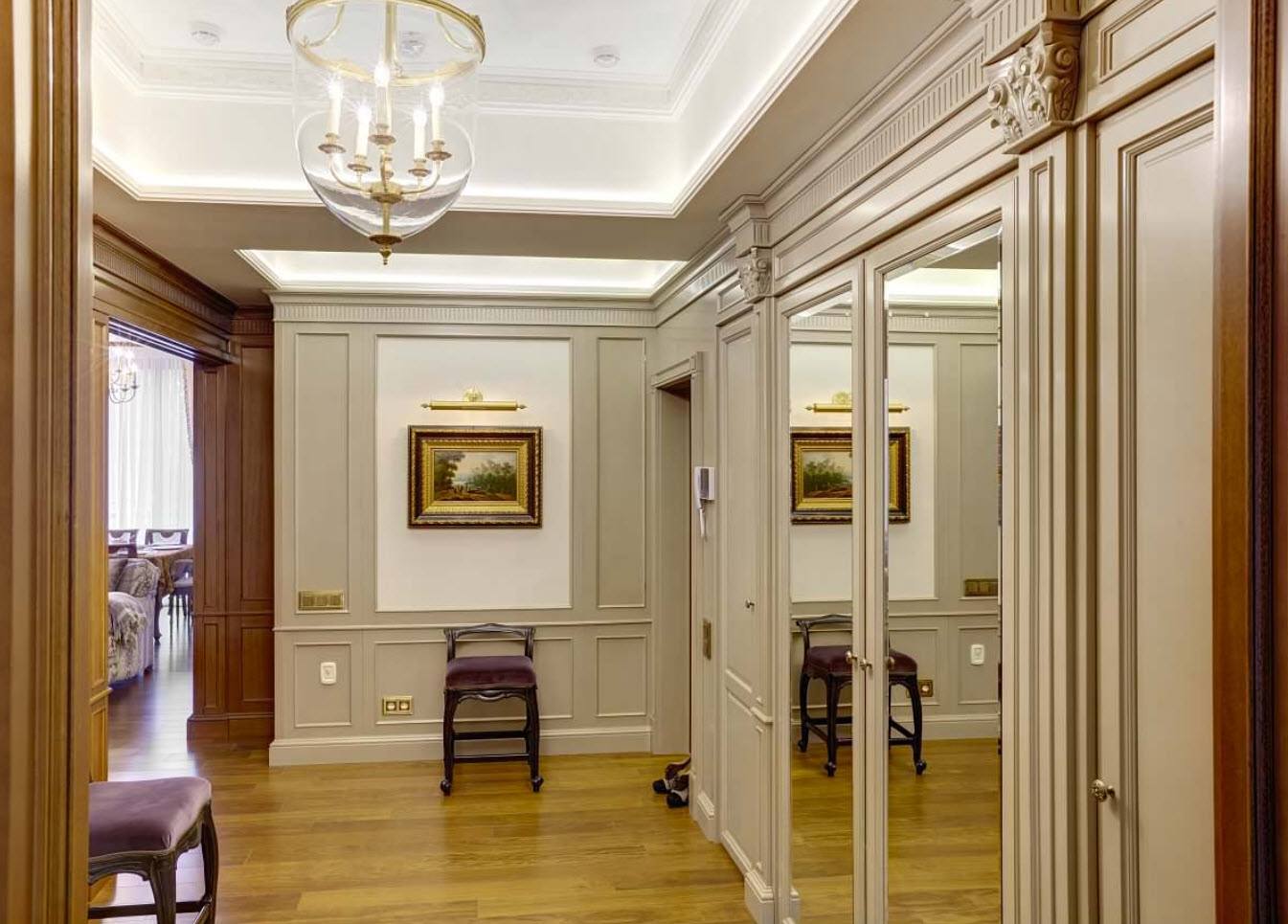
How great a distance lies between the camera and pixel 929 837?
2098mm

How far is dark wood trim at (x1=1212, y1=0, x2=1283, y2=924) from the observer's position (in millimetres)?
663

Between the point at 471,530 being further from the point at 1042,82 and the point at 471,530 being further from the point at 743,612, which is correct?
the point at 1042,82

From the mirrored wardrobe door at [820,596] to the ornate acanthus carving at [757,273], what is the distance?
0.48ft

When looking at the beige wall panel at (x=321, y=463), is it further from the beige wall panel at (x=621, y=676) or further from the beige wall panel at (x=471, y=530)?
the beige wall panel at (x=621, y=676)

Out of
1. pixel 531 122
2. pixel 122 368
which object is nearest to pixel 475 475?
pixel 531 122

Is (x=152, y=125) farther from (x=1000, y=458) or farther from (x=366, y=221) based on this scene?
(x=1000, y=458)

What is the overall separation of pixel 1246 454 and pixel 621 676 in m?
4.79

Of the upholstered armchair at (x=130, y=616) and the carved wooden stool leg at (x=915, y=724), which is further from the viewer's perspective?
the upholstered armchair at (x=130, y=616)

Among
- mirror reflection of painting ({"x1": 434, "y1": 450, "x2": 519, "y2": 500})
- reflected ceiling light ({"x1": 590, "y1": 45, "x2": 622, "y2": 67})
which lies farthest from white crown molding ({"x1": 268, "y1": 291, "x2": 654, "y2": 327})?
reflected ceiling light ({"x1": 590, "y1": 45, "x2": 622, "y2": 67})

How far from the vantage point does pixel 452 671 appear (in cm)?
469

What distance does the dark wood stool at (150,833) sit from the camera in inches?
103

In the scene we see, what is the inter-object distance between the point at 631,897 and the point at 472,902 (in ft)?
1.93

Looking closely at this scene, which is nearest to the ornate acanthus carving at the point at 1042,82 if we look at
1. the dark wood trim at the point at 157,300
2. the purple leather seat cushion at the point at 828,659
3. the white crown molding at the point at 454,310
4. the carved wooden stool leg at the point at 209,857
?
the purple leather seat cushion at the point at 828,659

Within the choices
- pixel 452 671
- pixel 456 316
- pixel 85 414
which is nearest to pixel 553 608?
pixel 452 671
